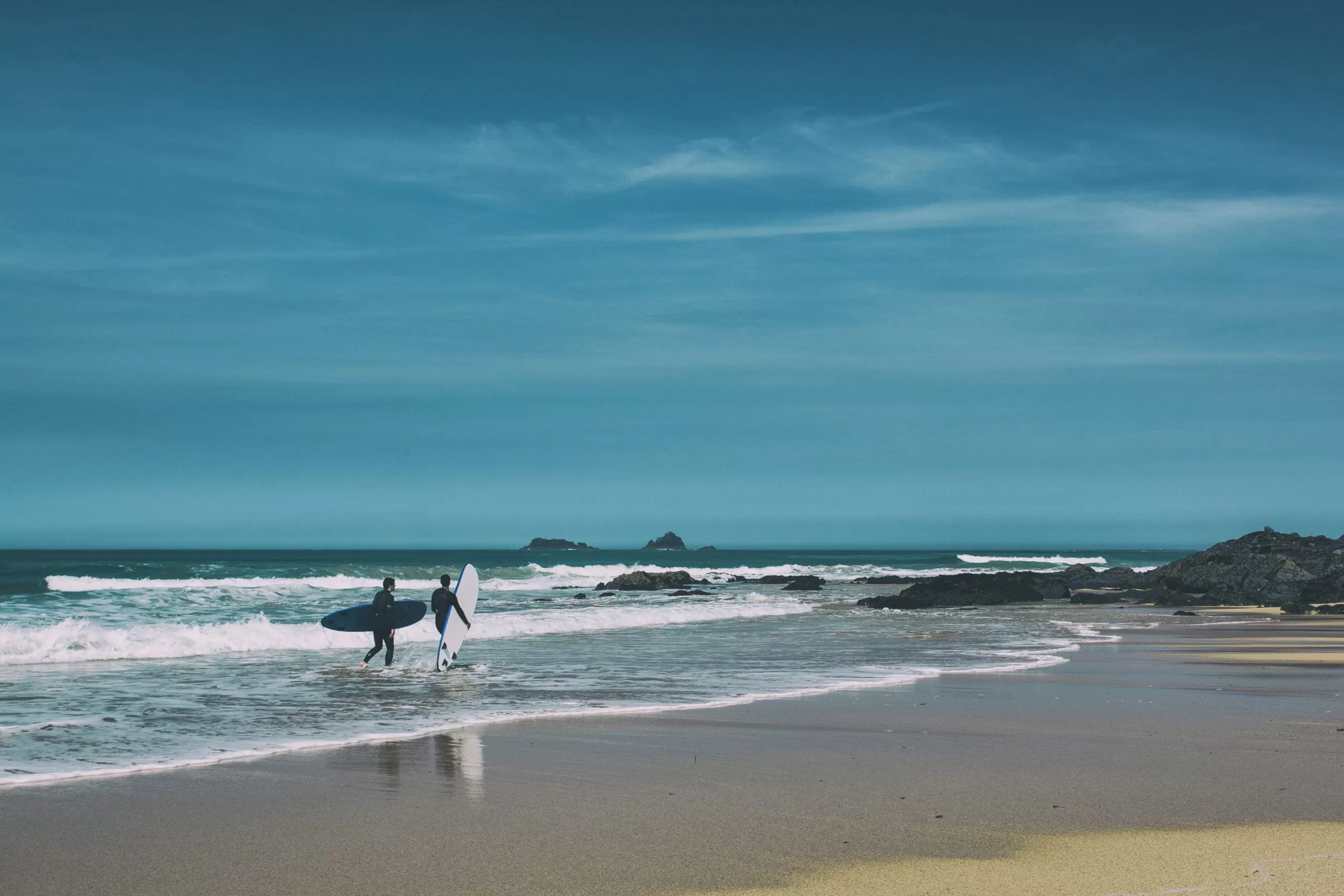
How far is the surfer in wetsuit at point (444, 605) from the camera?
1591cm

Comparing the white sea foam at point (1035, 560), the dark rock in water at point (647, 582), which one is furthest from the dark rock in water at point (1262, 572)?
the white sea foam at point (1035, 560)

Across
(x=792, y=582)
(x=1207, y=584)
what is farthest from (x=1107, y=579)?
(x=792, y=582)

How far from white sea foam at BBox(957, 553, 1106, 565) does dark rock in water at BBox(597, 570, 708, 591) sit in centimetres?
6314

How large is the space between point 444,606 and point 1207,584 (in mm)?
29952

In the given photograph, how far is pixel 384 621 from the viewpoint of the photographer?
16484mm

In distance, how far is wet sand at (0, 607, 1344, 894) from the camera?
5.08 metres

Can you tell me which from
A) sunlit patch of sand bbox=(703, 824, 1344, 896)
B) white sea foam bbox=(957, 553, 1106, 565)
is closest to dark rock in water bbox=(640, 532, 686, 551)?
white sea foam bbox=(957, 553, 1106, 565)

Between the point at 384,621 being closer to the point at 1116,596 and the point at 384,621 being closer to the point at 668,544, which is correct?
the point at 1116,596

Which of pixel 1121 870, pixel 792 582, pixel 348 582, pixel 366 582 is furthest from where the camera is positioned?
pixel 792 582

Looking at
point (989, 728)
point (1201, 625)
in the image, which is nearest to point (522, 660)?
point (989, 728)

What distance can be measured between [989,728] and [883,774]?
2356 millimetres

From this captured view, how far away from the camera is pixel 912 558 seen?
12425 cm

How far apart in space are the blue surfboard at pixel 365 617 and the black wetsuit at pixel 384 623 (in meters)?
1.11

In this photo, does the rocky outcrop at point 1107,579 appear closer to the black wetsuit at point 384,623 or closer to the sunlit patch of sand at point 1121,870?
the black wetsuit at point 384,623
